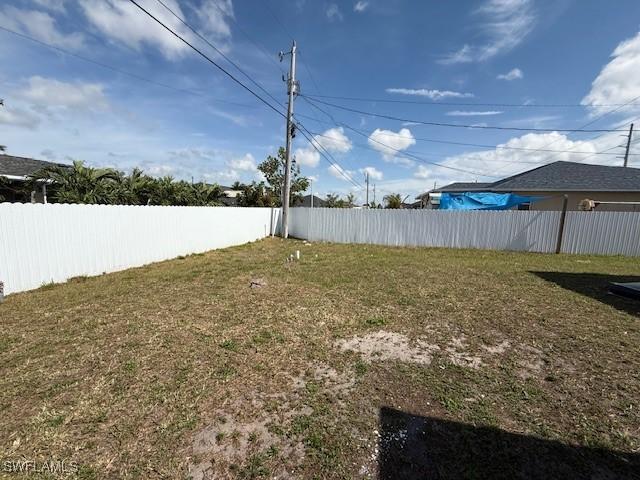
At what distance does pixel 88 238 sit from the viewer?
6832 millimetres

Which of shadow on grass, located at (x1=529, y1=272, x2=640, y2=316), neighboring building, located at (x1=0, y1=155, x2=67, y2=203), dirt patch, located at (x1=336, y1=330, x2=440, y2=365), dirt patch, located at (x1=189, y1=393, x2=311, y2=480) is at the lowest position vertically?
dirt patch, located at (x1=189, y1=393, x2=311, y2=480)

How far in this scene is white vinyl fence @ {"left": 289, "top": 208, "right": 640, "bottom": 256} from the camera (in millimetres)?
10039

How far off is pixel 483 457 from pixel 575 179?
1734cm

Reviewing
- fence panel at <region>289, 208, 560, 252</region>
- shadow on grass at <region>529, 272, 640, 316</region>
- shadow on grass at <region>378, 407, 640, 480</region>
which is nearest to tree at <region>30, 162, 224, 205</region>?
fence panel at <region>289, 208, 560, 252</region>

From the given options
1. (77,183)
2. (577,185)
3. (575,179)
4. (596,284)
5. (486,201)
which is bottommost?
(596,284)

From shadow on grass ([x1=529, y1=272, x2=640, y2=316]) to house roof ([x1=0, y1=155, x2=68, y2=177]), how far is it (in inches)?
621

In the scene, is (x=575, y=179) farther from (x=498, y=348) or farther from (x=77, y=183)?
(x=77, y=183)

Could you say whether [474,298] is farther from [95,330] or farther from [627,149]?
[627,149]

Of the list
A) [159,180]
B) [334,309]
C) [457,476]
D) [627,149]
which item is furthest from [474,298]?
[627,149]

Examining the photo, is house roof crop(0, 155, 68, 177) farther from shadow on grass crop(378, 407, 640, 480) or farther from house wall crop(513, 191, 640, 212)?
house wall crop(513, 191, 640, 212)

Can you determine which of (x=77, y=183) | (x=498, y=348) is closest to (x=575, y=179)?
(x=498, y=348)

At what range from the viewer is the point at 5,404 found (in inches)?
98.2

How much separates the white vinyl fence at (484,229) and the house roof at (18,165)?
1071 centimetres

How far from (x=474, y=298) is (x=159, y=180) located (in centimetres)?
1510
